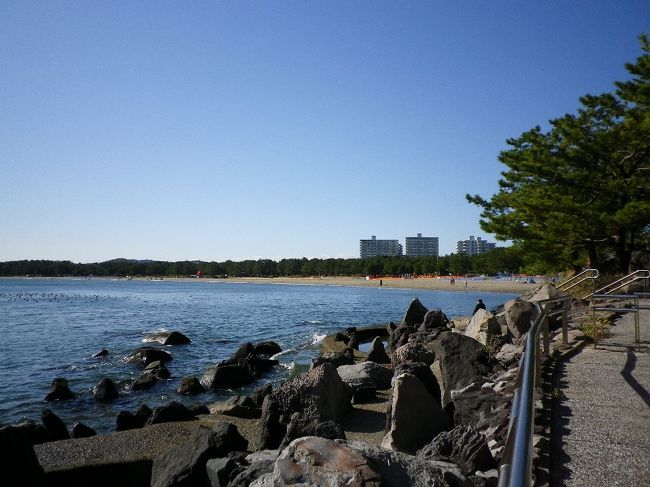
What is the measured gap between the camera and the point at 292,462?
3.78m

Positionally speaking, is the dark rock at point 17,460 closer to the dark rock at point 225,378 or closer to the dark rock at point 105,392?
the dark rock at point 105,392

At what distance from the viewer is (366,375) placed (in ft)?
38.5

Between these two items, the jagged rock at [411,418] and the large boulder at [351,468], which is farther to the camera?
the jagged rock at [411,418]

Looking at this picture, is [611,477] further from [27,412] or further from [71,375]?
[71,375]

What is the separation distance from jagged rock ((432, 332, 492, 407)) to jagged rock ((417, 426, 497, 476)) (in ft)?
10.6

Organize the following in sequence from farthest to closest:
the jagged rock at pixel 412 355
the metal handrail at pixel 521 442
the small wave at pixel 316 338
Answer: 1. the small wave at pixel 316 338
2. the jagged rock at pixel 412 355
3. the metal handrail at pixel 521 442

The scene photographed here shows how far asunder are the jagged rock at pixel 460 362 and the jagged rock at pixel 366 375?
284 centimetres

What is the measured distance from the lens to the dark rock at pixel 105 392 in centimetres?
1396

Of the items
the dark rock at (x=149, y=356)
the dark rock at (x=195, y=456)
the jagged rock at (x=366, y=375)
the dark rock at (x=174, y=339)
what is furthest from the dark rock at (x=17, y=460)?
the dark rock at (x=174, y=339)

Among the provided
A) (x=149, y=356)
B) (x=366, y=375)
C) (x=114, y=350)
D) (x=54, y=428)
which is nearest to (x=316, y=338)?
(x=149, y=356)

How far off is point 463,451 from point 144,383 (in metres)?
12.8

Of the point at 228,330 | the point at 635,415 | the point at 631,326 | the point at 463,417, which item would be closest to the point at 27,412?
the point at 463,417

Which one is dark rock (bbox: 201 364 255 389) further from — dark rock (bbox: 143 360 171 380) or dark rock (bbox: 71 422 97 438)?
dark rock (bbox: 71 422 97 438)

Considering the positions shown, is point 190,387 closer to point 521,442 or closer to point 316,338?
point 316,338
